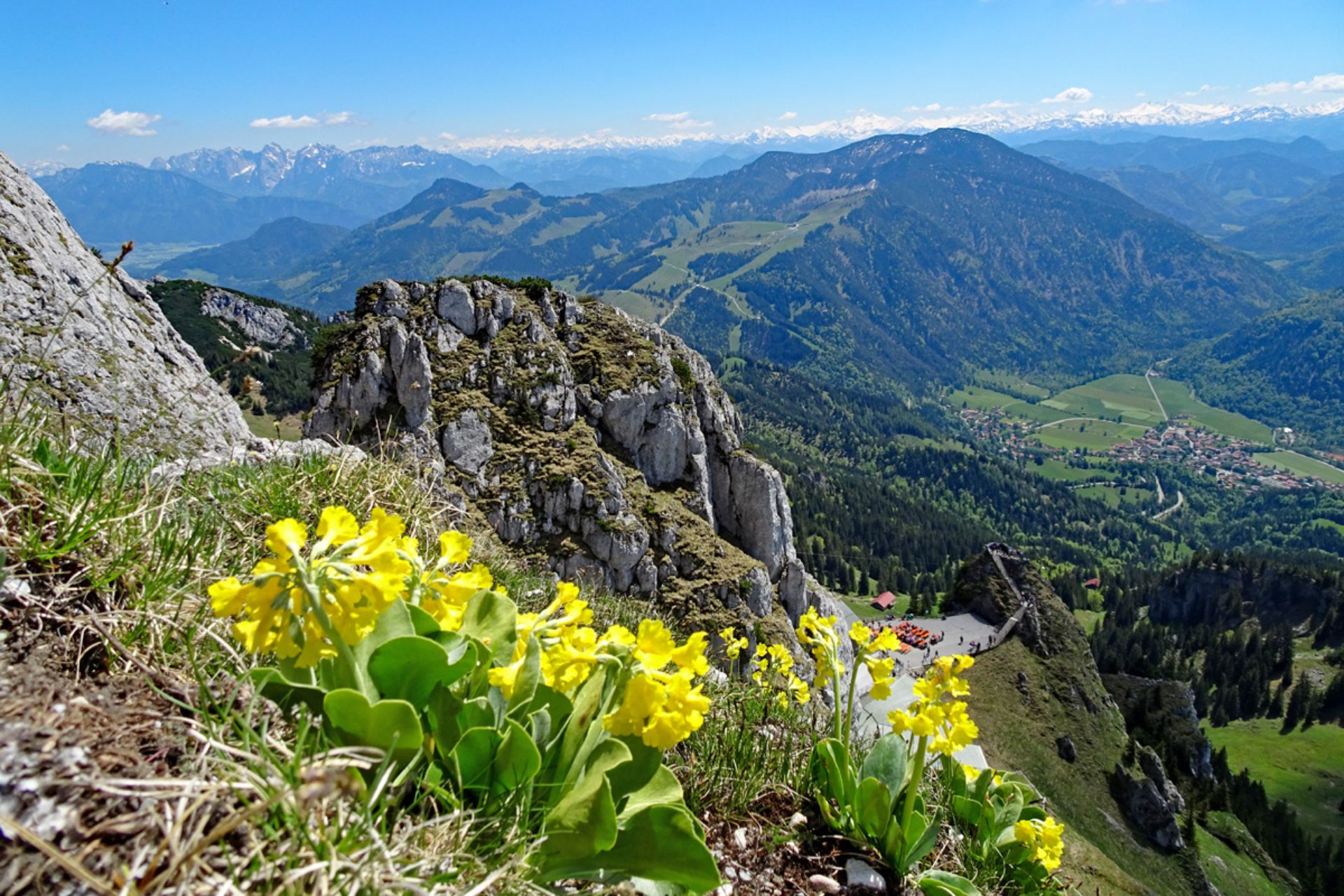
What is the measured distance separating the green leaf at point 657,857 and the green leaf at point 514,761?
1.11 ft

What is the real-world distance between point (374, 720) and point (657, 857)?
4.05 feet

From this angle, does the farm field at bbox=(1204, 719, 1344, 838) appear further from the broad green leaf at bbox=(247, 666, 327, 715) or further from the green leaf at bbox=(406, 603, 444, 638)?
the broad green leaf at bbox=(247, 666, 327, 715)

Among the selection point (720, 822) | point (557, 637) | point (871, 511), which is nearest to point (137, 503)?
point (557, 637)

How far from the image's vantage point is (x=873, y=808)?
3955 millimetres

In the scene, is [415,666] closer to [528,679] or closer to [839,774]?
[528,679]

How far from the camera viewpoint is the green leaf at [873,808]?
3898mm

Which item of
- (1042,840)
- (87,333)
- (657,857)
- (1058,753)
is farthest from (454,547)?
(1058,753)

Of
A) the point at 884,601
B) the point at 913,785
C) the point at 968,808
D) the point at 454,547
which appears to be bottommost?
the point at 884,601

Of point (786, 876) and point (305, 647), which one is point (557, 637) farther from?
point (786, 876)

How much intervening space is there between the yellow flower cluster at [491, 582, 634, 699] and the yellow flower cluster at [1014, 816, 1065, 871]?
3265 millimetres

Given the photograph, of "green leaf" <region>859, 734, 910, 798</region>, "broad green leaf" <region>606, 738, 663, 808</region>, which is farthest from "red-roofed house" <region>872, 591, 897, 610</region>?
"broad green leaf" <region>606, 738, 663, 808</region>

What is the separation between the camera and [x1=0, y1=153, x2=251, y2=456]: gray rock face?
1114 centimetres

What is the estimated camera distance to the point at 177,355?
16562 mm

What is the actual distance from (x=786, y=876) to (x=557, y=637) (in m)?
2.08
